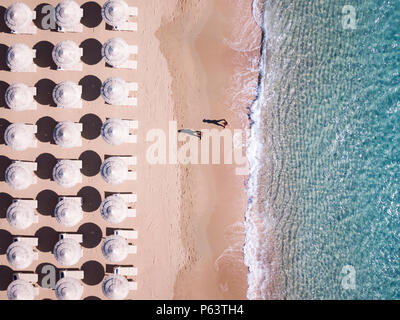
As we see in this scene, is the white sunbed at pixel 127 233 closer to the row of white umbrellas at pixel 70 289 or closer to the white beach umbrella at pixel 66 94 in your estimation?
the row of white umbrellas at pixel 70 289

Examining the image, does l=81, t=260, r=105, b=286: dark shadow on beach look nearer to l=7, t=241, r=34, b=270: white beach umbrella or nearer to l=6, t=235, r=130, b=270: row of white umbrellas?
l=6, t=235, r=130, b=270: row of white umbrellas

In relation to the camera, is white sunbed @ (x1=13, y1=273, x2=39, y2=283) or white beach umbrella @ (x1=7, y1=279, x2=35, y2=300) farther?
white sunbed @ (x1=13, y1=273, x2=39, y2=283)

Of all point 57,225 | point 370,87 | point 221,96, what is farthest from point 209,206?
point 370,87

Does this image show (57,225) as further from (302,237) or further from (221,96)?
(302,237)

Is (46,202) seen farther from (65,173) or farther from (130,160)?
(130,160)

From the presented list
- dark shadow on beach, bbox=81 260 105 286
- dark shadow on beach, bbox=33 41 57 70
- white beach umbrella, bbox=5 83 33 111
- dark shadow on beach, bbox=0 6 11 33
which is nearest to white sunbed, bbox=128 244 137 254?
dark shadow on beach, bbox=81 260 105 286

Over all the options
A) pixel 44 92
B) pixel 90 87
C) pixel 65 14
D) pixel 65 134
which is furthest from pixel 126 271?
pixel 65 14
